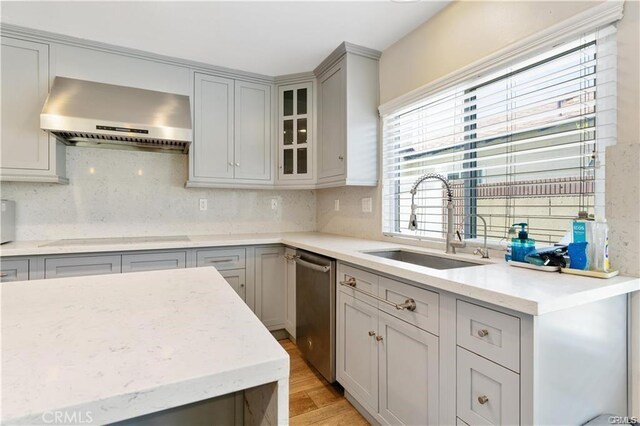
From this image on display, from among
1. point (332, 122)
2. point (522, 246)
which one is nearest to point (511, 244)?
point (522, 246)

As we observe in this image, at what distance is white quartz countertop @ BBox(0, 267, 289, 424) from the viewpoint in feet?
1.58

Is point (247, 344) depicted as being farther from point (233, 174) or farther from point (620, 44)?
point (233, 174)

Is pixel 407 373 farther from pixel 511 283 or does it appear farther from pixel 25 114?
pixel 25 114

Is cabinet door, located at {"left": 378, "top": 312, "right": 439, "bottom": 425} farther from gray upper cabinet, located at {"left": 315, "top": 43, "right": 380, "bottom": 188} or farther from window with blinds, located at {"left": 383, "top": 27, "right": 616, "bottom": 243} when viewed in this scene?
gray upper cabinet, located at {"left": 315, "top": 43, "right": 380, "bottom": 188}

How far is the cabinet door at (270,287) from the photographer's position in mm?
2752

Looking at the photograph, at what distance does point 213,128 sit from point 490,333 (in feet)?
8.26

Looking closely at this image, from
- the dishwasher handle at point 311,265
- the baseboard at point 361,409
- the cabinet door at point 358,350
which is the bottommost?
the baseboard at point 361,409

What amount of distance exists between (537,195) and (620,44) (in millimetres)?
652

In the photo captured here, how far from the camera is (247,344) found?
642mm

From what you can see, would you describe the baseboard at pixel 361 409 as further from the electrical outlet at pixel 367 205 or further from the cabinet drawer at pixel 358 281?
the electrical outlet at pixel 367 205

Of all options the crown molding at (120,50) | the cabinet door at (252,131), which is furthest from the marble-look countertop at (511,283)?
the crown molding at (120,50)

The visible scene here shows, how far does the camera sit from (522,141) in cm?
158

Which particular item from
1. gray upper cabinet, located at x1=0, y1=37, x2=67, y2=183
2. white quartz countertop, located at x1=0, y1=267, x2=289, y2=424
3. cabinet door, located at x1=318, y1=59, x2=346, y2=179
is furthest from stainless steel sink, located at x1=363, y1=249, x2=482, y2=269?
gray upper cabinet, located at x1=0, y1=37, x2=67, y2=183

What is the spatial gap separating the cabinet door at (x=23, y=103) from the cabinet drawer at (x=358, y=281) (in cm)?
221
